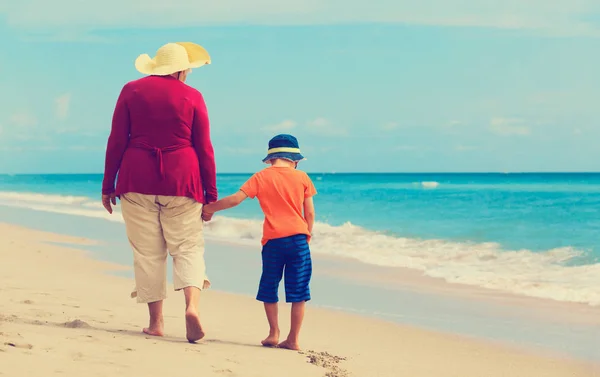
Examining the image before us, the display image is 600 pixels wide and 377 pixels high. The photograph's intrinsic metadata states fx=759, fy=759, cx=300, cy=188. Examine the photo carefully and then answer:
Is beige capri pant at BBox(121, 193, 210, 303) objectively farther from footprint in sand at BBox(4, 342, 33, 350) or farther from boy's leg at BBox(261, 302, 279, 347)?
footprint in sand at BBox(4, 342, 33, 350)

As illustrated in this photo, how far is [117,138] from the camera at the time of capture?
4.21 metres

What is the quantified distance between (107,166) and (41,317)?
1.20m

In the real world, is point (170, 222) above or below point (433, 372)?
above

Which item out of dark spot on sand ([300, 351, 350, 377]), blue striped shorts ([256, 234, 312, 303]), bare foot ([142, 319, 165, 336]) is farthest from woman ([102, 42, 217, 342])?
dark spot on sand ([300, 351, 350, 377])

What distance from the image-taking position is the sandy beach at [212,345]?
359 centimetres

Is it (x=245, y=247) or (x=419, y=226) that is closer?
(x=245, y=247)

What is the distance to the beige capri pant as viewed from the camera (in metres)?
4.25

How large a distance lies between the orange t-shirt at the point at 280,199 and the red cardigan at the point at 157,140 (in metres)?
0.30

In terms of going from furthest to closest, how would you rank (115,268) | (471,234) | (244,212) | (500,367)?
(244,212), (471,234), (115,268), (500,367)

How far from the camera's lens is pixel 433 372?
13.8ft

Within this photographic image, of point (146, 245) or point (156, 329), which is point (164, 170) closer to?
point (146, 245)

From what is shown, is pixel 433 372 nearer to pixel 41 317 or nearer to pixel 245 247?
pixel 41 317

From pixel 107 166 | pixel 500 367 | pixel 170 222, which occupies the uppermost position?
pixel 107 166

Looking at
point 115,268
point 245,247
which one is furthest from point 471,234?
point 115,268
